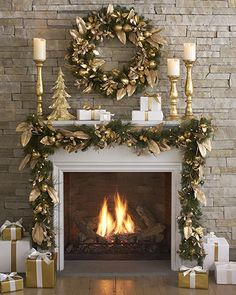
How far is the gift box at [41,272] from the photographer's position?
170 inches

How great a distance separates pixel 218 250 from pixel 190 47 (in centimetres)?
143

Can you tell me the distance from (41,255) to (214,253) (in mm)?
1219

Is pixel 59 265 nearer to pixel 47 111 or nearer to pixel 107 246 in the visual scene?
pixel 107 246

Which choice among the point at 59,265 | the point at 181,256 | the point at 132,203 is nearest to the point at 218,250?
the point at 181,256

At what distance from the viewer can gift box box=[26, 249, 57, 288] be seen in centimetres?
432

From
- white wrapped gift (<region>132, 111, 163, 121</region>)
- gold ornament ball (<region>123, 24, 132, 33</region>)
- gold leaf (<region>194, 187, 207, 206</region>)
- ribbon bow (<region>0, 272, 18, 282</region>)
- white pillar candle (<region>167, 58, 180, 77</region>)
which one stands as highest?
gold ornament ball (<region>123, 24, 132, 33</region>)

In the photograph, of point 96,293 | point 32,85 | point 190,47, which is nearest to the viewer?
point 96,293

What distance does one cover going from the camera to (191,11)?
472 cm

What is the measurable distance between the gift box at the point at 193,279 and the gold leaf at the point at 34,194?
1.09 meters

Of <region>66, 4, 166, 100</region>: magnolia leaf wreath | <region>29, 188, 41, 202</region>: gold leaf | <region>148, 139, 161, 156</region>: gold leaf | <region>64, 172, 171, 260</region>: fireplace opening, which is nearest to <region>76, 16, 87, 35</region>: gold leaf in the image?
<region>66, 4, 166, 100</region>: magnolia leaf wreath

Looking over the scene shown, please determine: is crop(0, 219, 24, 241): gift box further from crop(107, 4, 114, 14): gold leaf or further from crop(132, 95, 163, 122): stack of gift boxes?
crop(107, 4, 114, 14): gold leaf

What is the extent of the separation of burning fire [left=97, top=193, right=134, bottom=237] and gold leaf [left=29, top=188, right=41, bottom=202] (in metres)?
0.65

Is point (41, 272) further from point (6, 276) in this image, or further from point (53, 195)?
point (53, 195)

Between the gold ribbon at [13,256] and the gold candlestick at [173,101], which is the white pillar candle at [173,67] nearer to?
the gold candlestick at [173,101]
